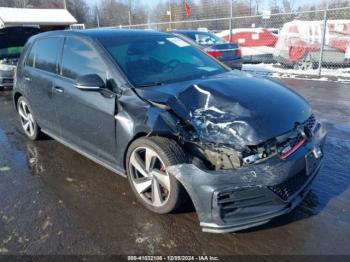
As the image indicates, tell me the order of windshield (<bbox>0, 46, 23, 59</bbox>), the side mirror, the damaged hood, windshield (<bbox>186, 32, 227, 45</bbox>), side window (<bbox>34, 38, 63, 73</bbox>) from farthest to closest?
windshield (<bbox>186, 32, 227, 45</bbox>), windshield (<bbox>0, 46, 23, 59</bbox>), side window (<bbox>34, 38, 63, 73</bbox>), the side mirror, the damaged hood

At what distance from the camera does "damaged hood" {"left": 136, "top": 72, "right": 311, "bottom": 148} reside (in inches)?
111

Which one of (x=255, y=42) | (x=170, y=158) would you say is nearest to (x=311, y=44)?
(x=255, y=42)

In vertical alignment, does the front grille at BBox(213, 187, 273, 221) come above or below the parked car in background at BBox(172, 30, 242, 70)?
below

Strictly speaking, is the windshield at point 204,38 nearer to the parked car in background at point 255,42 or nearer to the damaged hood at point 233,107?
the parked car in background at point 255,42

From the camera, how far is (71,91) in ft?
13.5

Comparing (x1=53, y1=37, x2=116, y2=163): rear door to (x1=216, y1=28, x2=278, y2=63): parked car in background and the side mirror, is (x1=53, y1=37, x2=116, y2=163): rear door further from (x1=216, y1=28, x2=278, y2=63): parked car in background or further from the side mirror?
(x1=216, y1=28, x2=278, y2=63): parked car in background

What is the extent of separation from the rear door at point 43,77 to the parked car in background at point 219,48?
6385 mm

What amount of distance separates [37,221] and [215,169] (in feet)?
5.88

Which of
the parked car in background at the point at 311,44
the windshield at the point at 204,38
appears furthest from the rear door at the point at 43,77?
the parked car in background at the point at 311,44

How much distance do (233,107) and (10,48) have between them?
9.66 m

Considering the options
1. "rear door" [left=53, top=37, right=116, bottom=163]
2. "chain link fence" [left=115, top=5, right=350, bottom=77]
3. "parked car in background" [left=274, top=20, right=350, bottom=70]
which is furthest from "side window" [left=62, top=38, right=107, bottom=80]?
"parked car in background" [left=274, top=20, right=350, bottom=70]

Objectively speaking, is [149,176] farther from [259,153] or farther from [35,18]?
[35,18]

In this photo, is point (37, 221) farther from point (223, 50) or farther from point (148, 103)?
point (223, 50)

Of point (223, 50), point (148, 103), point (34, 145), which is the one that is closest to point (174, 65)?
point (148, 103)
